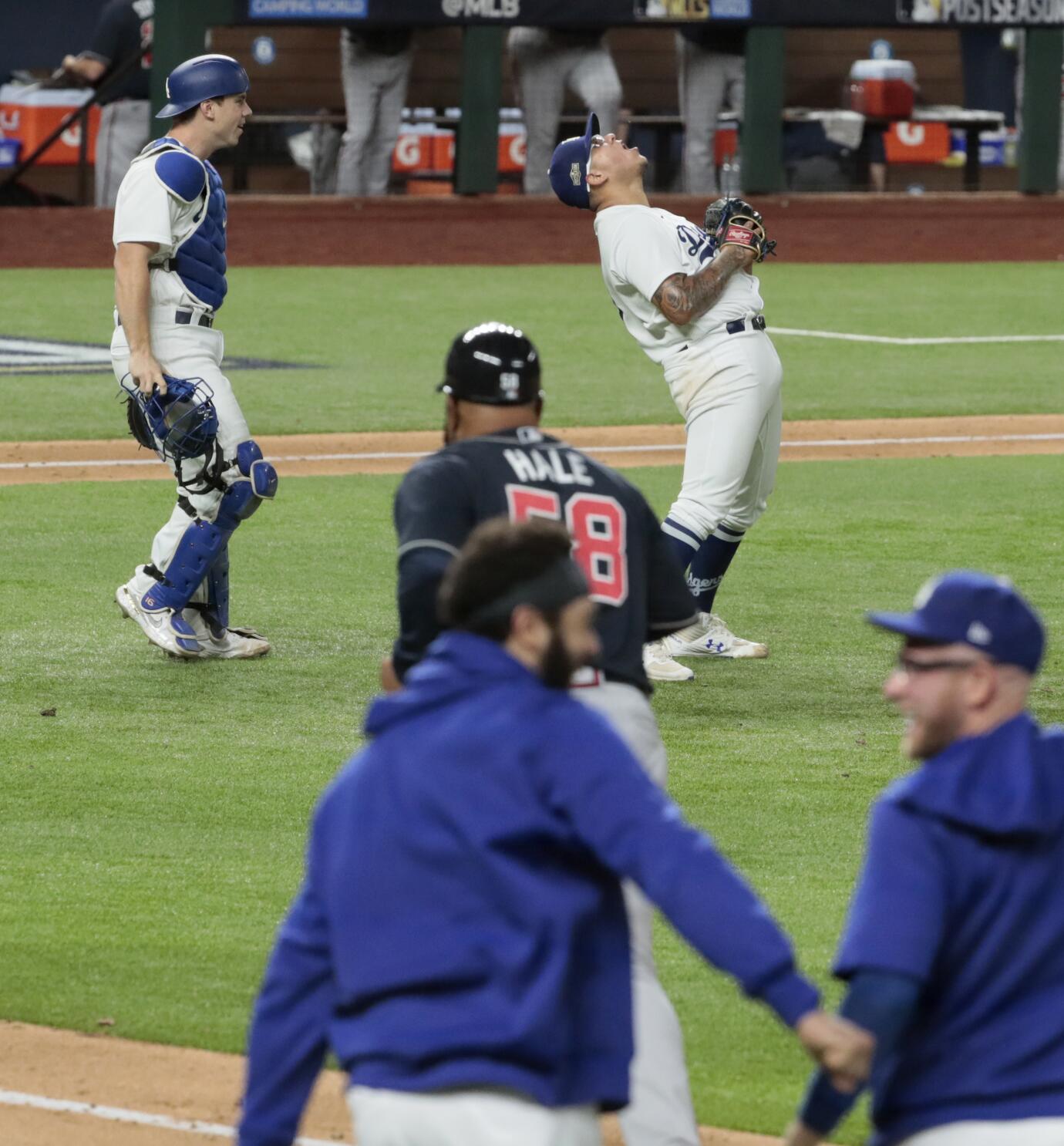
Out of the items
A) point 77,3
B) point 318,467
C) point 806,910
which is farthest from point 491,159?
point 806,910

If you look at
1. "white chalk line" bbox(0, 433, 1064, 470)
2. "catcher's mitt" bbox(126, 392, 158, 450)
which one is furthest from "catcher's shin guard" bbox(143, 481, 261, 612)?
"white chalk line" bbox(0, 433, 1064, 470)

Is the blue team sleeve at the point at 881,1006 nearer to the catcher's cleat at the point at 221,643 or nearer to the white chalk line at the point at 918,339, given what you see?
the catcher's cleat at the point at 221,643

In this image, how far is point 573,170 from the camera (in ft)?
25.5

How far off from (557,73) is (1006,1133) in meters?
21.9

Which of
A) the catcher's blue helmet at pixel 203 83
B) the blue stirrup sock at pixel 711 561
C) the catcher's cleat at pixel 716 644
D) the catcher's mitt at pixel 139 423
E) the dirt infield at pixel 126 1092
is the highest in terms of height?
the catcher's blue helmet at pixel 203 83

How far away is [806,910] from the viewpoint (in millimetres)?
5531

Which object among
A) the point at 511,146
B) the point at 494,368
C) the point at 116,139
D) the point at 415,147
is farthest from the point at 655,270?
the point at 511,146

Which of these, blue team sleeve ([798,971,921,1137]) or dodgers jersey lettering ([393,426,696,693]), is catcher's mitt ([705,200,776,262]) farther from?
blue team sleeve ([798,971,921,1137])

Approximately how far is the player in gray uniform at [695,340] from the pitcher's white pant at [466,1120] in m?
5.05

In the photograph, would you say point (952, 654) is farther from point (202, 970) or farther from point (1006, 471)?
point (1006, 471)

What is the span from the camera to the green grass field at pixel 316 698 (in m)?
5.20

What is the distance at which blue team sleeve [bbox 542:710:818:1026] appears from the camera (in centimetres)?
280

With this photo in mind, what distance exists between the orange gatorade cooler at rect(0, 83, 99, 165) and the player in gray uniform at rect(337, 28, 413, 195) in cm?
298

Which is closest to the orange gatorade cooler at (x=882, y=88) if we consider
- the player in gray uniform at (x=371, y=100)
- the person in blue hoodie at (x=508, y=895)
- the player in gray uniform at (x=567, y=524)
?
the player in gray uniform at (x=371, y=100)
